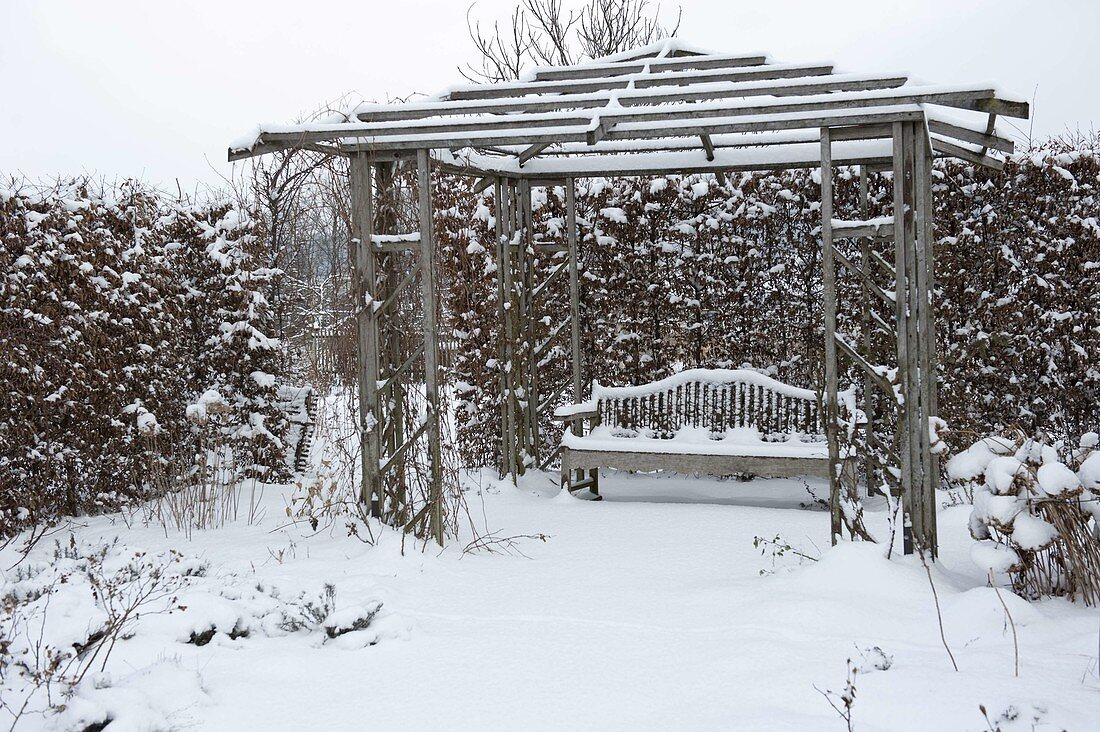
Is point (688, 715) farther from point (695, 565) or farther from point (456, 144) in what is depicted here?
point (456, 144)

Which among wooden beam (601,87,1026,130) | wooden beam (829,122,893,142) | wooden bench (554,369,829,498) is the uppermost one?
wooden beam (601,87,1026,130)

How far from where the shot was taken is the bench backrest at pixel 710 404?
24.1 feet

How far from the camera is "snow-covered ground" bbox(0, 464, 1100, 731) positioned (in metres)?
3.18

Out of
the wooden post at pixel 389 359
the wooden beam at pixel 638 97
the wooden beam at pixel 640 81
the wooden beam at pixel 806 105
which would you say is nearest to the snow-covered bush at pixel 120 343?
the wooden post at pixel 389 359

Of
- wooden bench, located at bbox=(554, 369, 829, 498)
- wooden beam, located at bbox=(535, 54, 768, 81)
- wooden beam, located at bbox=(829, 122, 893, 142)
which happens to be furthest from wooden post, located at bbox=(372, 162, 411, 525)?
wooden beam, located at bbox=(829, 122, 893, 142)

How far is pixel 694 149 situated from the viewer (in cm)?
665

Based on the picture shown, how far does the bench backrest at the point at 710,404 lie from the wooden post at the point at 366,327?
2565mm

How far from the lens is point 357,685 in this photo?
3.53m

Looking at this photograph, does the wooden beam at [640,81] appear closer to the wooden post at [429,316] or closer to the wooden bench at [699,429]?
the wooden post at [429,316]

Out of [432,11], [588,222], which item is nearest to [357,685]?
[588,222]

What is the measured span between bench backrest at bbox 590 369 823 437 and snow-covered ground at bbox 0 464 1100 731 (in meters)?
1.93

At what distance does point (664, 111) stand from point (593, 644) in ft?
8.94

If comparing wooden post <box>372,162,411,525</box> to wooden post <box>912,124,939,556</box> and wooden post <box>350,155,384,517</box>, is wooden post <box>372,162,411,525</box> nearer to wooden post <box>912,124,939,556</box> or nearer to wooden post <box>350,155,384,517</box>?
wooden post <box>350,155,384,517</box>

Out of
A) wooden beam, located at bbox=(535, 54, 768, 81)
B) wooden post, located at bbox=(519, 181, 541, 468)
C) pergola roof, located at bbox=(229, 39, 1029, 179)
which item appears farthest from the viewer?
wooden post, located at bbox=(519, 181, 541, 468)
